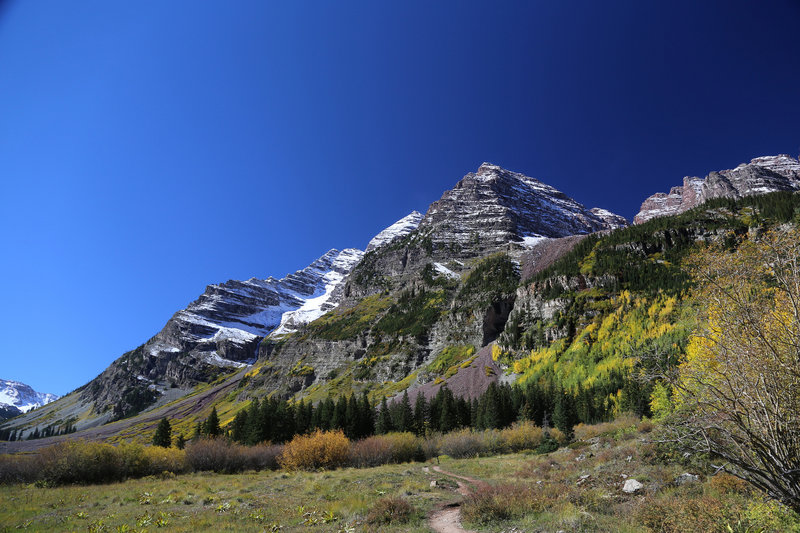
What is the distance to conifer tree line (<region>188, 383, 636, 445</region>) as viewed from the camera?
54.5 m

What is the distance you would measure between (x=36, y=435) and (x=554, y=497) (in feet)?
903

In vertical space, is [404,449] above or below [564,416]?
below

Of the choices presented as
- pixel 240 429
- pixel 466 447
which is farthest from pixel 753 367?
pixel 240 429

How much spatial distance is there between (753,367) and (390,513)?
13844 millimetres

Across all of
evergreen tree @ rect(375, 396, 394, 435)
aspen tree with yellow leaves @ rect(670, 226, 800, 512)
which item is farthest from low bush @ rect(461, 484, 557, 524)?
evergreen tree @ rect(375, 396, 394, 435)

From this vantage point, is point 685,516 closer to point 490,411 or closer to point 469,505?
point 469,505

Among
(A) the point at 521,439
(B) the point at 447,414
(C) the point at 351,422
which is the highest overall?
(C) the point at 351,422

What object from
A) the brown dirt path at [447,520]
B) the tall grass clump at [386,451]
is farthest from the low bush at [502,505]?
the tall grass clump at [386,451]

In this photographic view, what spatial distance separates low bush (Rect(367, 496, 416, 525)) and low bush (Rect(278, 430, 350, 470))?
26.9 meters

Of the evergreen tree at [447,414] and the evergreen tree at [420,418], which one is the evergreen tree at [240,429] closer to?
the evergreen tree at [420,418]

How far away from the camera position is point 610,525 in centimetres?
1045

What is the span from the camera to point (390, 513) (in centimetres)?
1445

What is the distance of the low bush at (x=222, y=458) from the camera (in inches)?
1540

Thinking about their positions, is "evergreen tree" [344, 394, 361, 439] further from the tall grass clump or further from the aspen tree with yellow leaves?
the aspen tree with yellow leaves
